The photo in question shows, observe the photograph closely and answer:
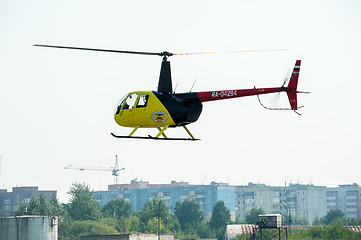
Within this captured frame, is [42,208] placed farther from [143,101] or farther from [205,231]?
[143,101]

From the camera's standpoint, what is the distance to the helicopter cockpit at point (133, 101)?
41156 mm

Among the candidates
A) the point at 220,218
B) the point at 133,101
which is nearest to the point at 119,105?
the point at 133,101

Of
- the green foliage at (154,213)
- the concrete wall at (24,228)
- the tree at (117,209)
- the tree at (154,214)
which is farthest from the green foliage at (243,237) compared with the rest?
the tree at (117,209)

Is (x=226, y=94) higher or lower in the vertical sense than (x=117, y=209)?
higher

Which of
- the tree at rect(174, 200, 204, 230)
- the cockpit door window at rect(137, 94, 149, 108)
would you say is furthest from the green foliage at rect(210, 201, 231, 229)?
the cockpit door window at rect(137, 94, 149, 108)

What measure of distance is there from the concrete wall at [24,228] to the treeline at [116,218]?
5410 centimetres

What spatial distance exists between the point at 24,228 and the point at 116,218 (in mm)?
100127

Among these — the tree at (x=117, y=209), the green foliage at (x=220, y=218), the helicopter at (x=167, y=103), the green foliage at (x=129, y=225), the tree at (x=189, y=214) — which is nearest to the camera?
the helicopter at (x=167, y=103)

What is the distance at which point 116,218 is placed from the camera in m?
170

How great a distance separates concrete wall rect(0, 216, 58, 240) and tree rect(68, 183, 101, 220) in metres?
87.0

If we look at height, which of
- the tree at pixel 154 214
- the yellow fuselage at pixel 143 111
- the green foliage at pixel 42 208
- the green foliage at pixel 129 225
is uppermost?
the yellow fuselage at pixel 143 111

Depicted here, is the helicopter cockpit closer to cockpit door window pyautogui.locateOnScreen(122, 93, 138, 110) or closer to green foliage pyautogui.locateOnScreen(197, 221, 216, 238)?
cockpit door window pyautogui.locateOnScreen(122, 93, 138, 110)

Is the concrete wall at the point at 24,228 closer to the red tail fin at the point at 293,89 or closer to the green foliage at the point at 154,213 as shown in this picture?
the red tail fin at the point at 293,89

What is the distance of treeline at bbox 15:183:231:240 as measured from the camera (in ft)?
464
